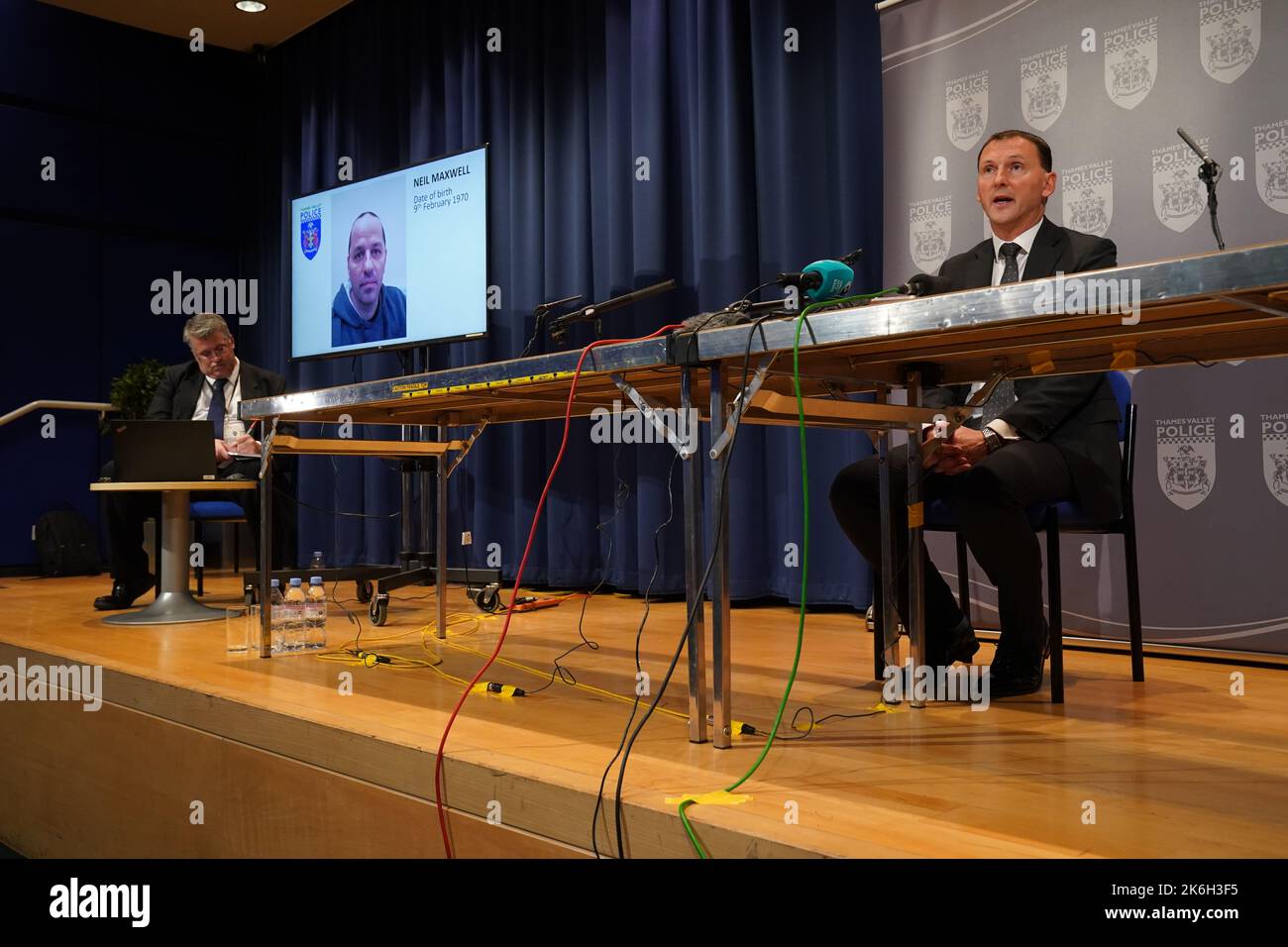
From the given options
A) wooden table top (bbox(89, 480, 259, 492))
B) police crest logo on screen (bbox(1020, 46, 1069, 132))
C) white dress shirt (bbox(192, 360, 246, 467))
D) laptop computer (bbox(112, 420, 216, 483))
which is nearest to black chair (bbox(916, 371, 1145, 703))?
police crest logo on screen (bbox(1020, 46, 1069, 132))

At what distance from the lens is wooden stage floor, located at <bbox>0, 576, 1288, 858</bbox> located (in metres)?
1.20

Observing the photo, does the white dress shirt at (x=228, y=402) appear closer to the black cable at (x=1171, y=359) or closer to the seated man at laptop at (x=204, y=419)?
the seated man at laptop at (x=204, y=419)

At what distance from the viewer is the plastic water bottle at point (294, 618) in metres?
2.79

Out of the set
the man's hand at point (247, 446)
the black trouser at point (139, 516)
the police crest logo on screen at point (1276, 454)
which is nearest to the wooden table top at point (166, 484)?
the man's hand at point (247, 446)

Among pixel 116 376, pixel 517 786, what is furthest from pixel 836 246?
pixel 116 376

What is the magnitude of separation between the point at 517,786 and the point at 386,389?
107 cm

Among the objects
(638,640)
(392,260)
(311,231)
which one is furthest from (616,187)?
(638,640)

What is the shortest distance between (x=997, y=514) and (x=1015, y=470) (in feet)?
0.28

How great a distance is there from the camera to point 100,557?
5785mm

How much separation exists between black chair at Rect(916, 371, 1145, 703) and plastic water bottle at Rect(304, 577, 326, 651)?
4.89ft

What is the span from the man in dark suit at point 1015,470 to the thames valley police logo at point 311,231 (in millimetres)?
3163

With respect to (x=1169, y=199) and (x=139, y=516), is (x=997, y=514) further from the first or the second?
(x=139, y=516)

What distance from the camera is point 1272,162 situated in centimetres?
243

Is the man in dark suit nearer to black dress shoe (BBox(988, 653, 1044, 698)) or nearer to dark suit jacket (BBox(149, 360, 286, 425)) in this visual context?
black dress shoe (BBox(988, 653, 1044, 698))
